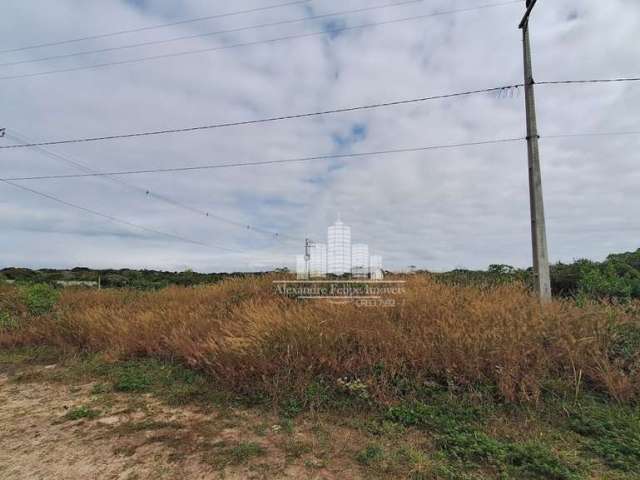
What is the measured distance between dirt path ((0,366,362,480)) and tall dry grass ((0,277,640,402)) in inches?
29.6

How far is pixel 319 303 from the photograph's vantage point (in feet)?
19.4

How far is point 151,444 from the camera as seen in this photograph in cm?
288

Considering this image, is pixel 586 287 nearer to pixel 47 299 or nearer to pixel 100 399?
pixel 100 399

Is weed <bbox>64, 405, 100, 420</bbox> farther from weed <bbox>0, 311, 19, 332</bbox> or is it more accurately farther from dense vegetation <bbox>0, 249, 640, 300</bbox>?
dense vegetation <bbox>0, 249, 640, 300</bbox>

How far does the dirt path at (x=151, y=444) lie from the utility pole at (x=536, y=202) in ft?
15.8

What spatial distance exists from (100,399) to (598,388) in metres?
6.10

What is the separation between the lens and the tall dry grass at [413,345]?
142 inches

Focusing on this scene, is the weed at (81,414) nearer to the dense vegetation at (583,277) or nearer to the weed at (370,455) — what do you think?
the weed at (370,455)

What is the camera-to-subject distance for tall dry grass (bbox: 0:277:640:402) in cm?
360

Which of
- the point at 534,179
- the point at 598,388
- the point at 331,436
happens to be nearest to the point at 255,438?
the point at 331,436

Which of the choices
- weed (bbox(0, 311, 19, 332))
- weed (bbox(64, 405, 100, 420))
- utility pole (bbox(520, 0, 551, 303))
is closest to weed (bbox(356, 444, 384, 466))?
weed (bbox(64, 405, 100, 420))

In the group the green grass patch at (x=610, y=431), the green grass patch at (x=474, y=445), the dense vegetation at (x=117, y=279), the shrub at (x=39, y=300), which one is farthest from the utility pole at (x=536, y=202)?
the dense vegetation at (x=117, y=279)

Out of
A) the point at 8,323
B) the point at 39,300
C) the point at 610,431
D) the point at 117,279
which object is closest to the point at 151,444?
the point at 610,431

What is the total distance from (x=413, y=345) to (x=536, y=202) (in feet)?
12.8
